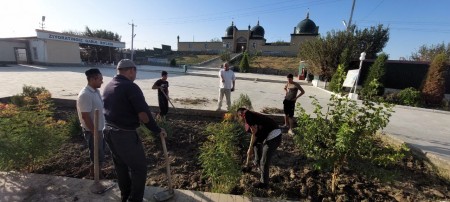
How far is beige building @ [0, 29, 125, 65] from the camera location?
78.1 feet

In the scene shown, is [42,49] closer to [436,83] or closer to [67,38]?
[67,38]

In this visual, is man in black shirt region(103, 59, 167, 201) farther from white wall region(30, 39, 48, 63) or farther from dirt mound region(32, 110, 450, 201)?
white wall region(30, 39, 48, 63)

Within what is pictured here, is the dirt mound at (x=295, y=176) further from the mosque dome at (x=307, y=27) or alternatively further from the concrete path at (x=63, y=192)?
the mosque dome at (x=307, y=27)

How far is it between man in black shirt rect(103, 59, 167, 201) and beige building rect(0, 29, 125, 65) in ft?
88.2

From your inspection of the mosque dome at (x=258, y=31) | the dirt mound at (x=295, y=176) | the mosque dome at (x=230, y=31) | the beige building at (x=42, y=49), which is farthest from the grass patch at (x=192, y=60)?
the dirt mound at (x=295, y=176)

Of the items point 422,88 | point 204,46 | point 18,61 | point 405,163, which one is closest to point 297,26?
point 204,46

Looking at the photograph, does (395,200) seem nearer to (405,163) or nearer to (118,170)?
(405,163)

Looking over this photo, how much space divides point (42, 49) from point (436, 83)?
3204 centimetres

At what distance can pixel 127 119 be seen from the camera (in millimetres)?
2379

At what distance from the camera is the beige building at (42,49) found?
2380cm

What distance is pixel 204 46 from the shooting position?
58.2m

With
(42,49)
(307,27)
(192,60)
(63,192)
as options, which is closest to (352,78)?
(63,192)

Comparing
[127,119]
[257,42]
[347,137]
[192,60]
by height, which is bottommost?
[347,137]

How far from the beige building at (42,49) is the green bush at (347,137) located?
28017mm
